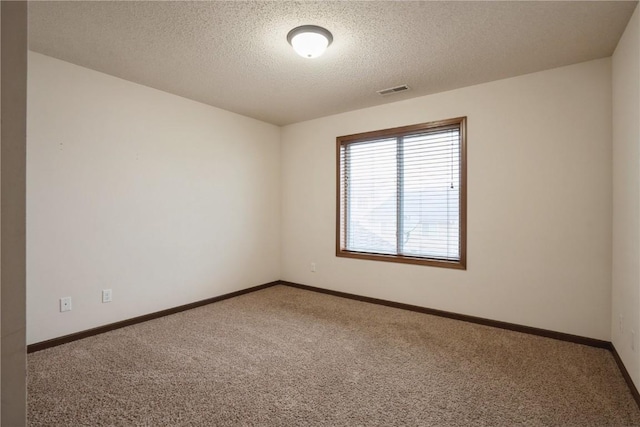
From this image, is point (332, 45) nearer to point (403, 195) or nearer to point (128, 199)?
point (403, 195)

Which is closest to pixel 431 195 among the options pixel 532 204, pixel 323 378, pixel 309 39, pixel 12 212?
pixel 532 204

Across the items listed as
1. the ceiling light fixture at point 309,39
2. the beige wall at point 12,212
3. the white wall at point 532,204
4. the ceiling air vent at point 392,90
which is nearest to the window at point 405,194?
the white wall at point 532,204

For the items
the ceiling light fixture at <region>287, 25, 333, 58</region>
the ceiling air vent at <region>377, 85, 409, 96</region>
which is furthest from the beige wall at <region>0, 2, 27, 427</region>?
the ceiling air vent at <region>377, 85, 409, 96</region>

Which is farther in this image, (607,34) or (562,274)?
(562,274)

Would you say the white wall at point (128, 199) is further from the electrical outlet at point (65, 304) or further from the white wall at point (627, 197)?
the white wall at point (627, 197)

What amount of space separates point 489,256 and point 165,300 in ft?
11.5

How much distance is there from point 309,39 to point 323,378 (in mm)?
2422

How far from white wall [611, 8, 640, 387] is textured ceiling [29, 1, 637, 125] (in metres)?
0.25

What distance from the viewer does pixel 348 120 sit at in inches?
173

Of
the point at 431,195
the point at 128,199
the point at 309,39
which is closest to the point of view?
the point at 309,39

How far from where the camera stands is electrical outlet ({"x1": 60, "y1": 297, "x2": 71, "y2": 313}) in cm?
286

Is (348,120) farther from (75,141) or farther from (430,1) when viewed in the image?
(75,141)

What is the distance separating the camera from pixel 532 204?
310cm

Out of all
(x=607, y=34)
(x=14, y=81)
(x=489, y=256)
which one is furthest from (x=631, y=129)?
(x=14, y=81)
